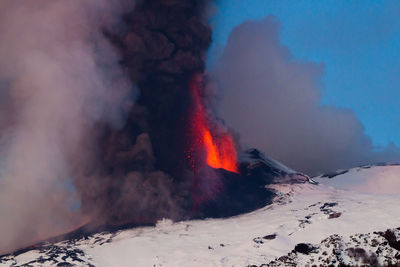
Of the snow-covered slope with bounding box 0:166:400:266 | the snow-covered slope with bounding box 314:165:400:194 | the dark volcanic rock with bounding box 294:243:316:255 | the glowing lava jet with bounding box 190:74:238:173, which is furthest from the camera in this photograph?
the snow-covered slope with bounding box 314:165:400:194

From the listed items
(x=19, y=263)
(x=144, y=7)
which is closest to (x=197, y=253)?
(x=19, y=263)

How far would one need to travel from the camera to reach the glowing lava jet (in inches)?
3388

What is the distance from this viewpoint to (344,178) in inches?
3915

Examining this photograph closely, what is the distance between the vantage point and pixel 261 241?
59531mm

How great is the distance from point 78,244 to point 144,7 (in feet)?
124

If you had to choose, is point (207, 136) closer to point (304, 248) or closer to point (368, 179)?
point (368, 179)

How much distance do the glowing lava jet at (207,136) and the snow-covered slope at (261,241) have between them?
15.9m

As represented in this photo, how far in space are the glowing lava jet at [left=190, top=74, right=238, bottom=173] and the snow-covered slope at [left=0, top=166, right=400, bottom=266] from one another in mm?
15860

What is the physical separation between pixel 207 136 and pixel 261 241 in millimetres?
30156

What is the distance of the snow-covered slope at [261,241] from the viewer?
169 ft

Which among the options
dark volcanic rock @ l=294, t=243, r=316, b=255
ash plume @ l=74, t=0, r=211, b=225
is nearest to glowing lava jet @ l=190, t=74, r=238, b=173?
ash plume @ l=74, t=0, r=211, b=225

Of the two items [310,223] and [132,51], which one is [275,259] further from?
[132,51]

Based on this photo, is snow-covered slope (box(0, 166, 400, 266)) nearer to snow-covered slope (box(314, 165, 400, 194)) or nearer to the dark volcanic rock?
the dark volcanic rock

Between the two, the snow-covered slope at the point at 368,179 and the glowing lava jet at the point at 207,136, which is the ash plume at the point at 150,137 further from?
the snow-covered slope at the point at 368,179
